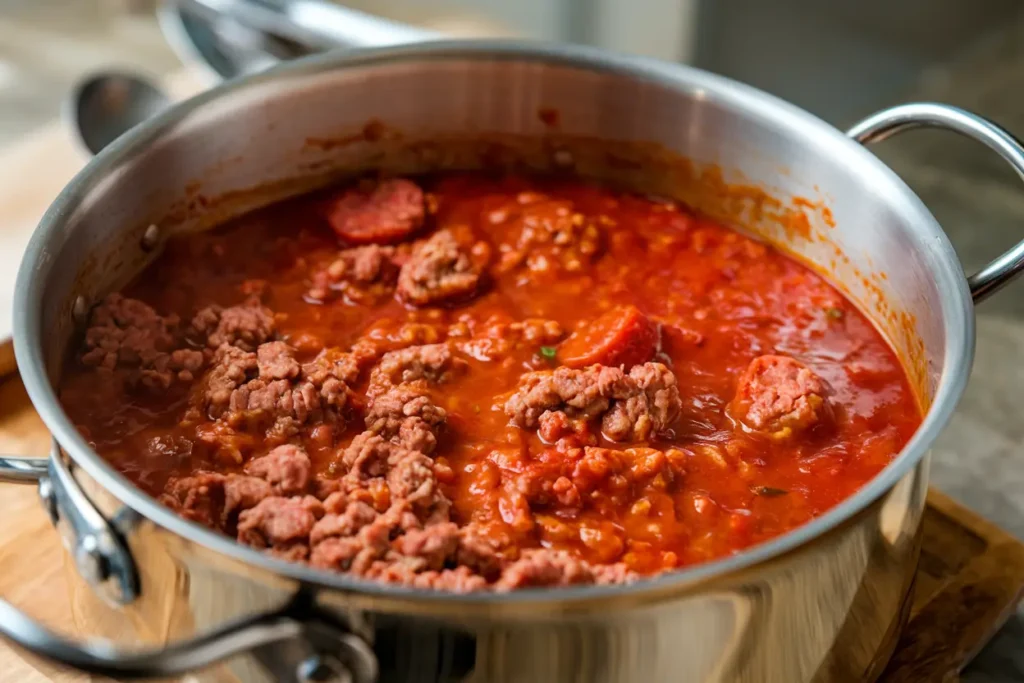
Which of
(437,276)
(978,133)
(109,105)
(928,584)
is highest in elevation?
(978,133)

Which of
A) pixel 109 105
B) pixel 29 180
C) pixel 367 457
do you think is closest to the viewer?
Result: pixel 367 457

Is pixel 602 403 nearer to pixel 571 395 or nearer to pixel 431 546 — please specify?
pixel 571 395

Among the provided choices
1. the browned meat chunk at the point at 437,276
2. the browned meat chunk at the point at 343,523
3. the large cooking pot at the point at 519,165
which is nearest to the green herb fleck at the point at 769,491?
the large cooking pot at the point at 519,165

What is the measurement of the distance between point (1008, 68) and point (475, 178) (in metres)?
3.41

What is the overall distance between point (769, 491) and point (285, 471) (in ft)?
3.00

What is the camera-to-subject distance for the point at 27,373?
70.3 inches

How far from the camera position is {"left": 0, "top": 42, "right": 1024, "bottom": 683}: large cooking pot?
1.53m

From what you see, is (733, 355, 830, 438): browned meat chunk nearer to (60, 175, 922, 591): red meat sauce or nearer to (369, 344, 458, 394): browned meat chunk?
(60, 175, 922, 591): red meat sauce

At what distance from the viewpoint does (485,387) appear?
2479 millimetres

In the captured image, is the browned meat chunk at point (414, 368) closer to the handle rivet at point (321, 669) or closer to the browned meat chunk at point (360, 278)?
the browned meat chunk at point (360, 278)

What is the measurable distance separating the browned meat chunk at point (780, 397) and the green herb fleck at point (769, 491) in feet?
0.50

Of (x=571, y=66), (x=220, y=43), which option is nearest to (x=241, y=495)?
(x=571, y=66)

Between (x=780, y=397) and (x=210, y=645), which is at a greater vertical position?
(x=210, y=645)

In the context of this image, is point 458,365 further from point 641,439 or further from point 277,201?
point 277,201
